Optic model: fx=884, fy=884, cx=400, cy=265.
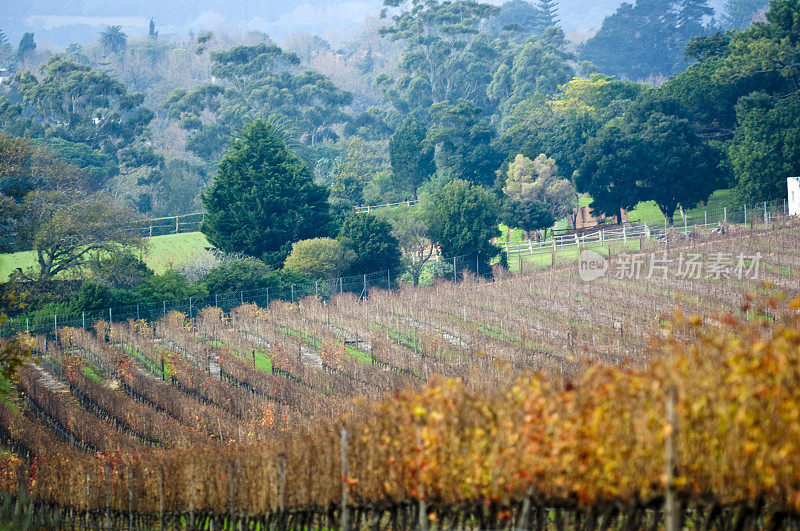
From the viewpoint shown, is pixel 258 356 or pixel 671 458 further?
pixel 258 356

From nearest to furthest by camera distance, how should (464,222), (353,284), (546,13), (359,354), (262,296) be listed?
(359,354), (262,296), (353,284), (464,222), (546,13)

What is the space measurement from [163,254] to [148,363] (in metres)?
20.5

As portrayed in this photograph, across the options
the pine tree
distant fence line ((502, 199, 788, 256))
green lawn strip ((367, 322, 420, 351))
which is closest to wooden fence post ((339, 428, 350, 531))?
green lawn strip ((367, 322, 420, 351))

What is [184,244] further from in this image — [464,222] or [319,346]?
[319,346]

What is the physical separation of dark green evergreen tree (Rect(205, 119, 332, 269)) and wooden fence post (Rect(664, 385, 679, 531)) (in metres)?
31.7

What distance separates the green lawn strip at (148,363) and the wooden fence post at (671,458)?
18017mm

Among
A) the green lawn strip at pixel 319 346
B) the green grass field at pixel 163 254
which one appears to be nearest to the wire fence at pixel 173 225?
the green grass field at pixel 163 254

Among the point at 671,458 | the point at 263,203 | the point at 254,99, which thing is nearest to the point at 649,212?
the point at 263,203

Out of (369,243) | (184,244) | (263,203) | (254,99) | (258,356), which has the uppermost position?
(254,99)

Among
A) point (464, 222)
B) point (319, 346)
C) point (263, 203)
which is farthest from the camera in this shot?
point (464, 222)

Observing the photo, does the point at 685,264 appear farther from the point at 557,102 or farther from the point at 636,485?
the point at 557,102

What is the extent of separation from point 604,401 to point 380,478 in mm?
2385

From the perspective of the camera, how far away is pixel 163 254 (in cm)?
4362

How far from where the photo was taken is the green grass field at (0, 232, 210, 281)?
128ft
